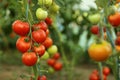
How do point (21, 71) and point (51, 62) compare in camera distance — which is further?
point (21, 71)

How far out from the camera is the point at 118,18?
1.49 metres

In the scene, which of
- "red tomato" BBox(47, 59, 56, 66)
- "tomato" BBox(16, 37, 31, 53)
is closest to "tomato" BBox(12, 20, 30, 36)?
"tomato" BBox(16, 37, 31, 53)

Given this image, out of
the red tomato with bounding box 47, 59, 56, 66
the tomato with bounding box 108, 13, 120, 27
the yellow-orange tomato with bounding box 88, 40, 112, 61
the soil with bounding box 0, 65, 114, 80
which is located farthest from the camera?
the soil with bounding box 0, 65, 114, 80

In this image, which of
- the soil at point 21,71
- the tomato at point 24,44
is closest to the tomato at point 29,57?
the tomato at point 24,44

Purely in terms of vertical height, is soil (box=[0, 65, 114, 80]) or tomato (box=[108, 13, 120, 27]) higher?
tomato (box=[108, 13, 120, 27])

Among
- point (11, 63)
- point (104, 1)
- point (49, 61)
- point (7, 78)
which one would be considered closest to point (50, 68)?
point (49, 61)

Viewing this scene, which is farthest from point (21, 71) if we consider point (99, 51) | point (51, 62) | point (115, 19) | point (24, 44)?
point (99, 51)

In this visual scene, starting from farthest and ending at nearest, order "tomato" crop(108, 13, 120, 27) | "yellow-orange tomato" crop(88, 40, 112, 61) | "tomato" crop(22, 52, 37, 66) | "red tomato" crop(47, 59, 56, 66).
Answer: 1. "red tomato" crop(47, 59, 56, 66)
2. "tomato" crop(22, 52, 37, 66)
3. "tomato" crop(108, 13, 120, 27)
4. "yellow-orange tomato" crop(88, 40, 112, 61)

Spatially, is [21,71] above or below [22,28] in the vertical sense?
below

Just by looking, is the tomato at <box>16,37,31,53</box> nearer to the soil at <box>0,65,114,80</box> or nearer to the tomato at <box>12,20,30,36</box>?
the tomato at <box>12,20,30,36</box>

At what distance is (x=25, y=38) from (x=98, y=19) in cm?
38

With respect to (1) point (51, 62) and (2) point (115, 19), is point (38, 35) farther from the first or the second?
(1) point (51, 62)

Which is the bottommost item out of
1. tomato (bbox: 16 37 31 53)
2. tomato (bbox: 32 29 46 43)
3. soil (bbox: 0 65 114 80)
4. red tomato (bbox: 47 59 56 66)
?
soil (bbox: 0 65 114 80)

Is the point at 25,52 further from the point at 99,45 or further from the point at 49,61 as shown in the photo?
the point at 49,61
